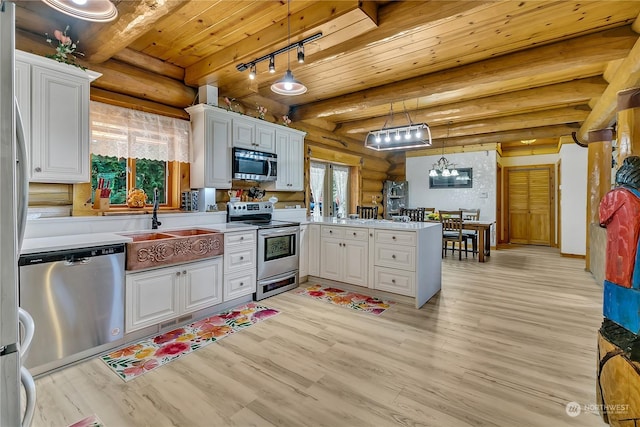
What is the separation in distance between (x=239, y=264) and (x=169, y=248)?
35.1 inches

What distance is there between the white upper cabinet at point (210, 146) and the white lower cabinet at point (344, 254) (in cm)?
158

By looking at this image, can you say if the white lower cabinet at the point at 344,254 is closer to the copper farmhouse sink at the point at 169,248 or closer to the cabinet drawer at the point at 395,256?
the cabinet drawer at the point at 395,256

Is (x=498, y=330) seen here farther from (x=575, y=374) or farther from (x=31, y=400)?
(x=31, y=400)

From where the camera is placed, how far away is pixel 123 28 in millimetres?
2504

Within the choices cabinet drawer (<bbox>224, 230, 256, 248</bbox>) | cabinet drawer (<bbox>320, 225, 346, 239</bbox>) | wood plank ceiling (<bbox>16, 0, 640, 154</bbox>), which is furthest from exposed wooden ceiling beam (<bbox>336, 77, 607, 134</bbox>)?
cabinet drawer (<bbox>224, 230, 256, 248</bbox>)

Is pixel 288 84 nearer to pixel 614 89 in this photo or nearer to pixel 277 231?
pixel 277 231

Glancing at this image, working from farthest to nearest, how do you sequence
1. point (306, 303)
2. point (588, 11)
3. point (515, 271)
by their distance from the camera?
1. point (515, 271)
2. point (306, 303)
3. point (588, 11)

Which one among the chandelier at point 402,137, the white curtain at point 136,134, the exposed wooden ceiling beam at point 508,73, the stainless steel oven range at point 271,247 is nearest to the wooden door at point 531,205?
the exposed wooden ceiling beam at point 508,73

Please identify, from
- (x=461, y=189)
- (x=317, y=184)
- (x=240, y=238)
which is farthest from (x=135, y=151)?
(x=461, y=189)

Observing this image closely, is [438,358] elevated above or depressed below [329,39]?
below

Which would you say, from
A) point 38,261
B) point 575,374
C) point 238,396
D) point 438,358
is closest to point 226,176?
point 38,261

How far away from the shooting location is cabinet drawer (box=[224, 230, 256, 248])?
3344 mm

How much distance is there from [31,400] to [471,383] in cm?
231

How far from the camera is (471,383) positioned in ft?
6.82
